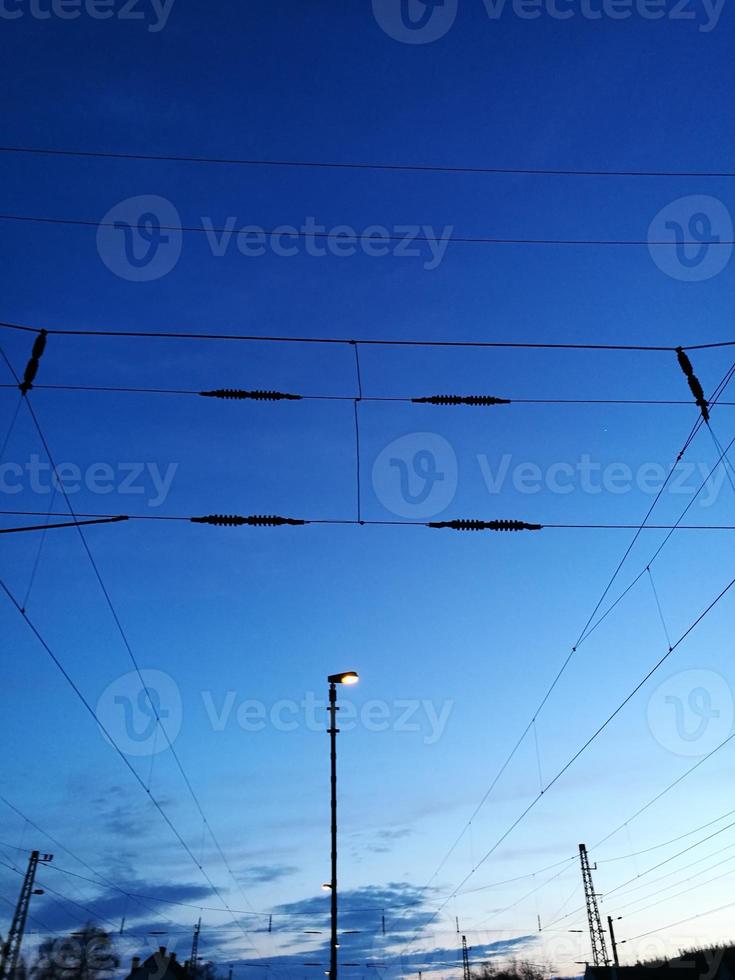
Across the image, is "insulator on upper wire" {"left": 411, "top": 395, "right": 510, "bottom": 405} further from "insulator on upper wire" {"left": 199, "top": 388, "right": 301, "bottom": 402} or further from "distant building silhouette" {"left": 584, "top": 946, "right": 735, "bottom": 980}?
"distant building silhouette" {"left": 584, "top": 946, "right": 735, "bottom": 980}

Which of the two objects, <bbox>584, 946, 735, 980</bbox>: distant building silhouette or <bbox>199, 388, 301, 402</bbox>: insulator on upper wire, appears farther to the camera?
<bbox>584, 946, 735, 980</bbox>: distant building silhouette

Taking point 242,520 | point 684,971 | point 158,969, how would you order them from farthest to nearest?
point 684,971
point 158,969
point 242,520

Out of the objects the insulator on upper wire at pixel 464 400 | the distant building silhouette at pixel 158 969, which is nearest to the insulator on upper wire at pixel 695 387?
the insulator on upper wire at pixel 464 400

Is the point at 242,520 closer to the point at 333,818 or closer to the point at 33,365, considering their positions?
the point at 33,365

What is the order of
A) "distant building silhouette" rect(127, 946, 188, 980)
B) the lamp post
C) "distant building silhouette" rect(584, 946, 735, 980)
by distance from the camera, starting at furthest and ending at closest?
"distant building silhouette" rect(584, 946, 735, 980), "distant building silhouette" rect(127, 946, 188, 980), the lamp post

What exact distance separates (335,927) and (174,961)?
52.0m

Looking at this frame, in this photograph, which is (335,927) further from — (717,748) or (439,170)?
(439,170)

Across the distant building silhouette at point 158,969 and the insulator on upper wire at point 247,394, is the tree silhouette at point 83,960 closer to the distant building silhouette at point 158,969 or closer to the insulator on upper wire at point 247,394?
the distant building silhouette at point 158,969

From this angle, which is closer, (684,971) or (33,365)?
(33,365)

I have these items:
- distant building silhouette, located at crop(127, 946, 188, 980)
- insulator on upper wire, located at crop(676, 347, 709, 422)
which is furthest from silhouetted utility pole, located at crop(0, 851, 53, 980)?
insulator on upper wire, located at crop(676, 347, 709, 422)

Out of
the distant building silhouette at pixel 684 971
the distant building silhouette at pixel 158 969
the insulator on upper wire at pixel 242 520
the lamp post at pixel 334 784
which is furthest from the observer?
the distant building silhouette at pixel 684 971

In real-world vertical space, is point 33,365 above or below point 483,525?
above

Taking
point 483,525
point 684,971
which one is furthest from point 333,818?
point 684,971

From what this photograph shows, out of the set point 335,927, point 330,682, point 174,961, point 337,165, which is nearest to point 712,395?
point 337,165
